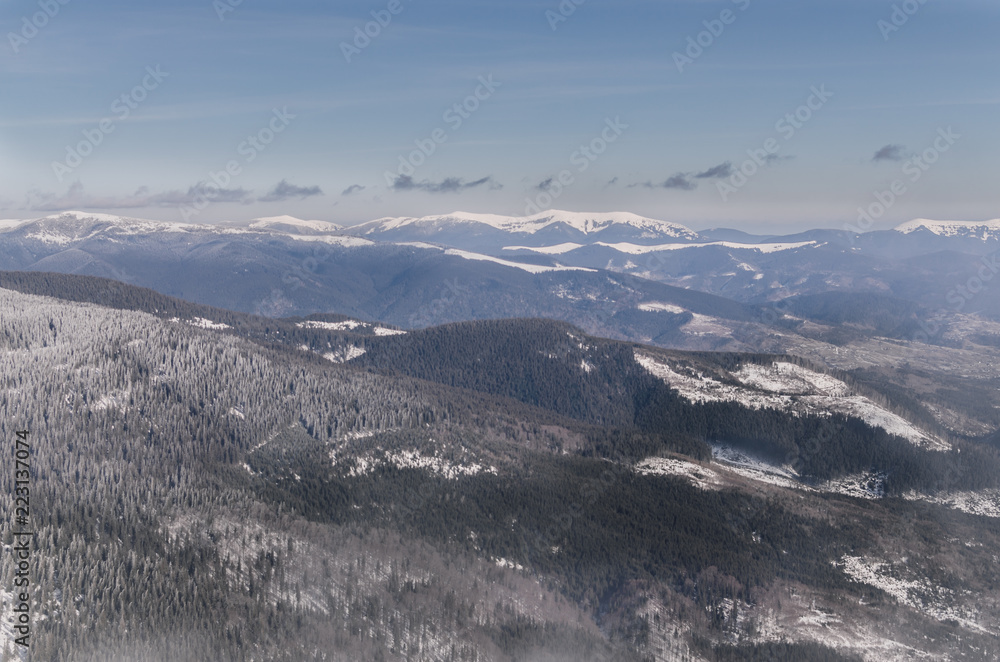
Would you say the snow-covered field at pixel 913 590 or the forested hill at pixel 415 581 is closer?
the forested hill at pixel 415 581

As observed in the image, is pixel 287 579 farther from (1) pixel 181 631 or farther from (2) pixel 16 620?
(2) pixel 16 620

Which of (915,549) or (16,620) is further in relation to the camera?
(915,549)

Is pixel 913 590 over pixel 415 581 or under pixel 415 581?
over

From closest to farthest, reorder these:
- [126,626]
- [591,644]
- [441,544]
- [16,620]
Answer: [16,620], [126,626], [591,644], [441,544]

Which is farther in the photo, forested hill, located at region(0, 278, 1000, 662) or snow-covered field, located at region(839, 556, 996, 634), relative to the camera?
snow-covered field, located at region(839, 556, 996, 634)

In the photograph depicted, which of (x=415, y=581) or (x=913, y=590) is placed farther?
(x=913, y=590)

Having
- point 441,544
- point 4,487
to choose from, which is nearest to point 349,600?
point 441,544

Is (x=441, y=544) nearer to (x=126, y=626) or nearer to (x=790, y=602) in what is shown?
(x=126, y=626)

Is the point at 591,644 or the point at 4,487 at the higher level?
the point at 4,487

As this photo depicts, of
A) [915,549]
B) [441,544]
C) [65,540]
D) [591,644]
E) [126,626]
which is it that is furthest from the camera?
[915,549]
